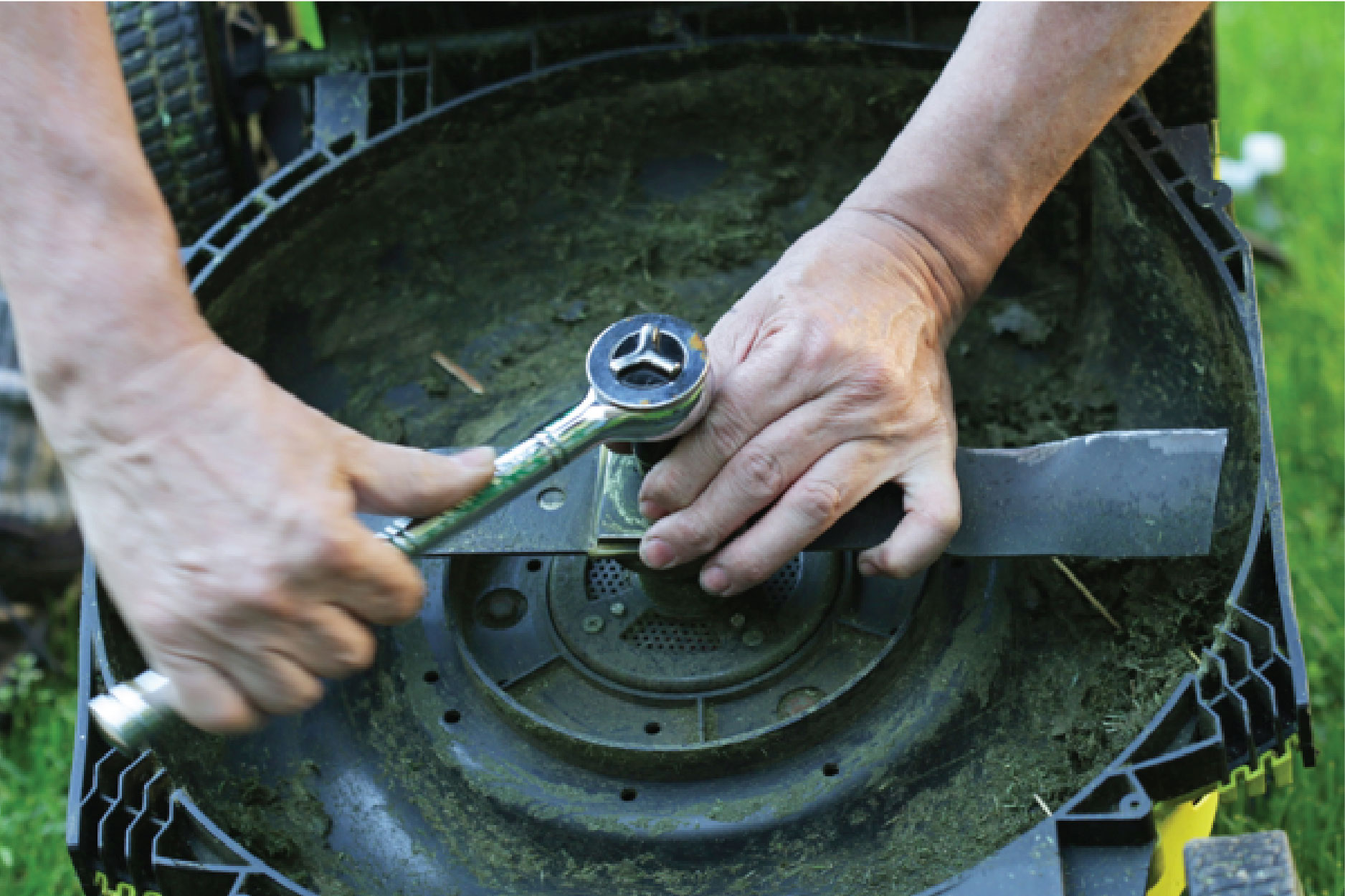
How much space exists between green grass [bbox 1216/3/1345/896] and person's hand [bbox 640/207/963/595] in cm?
79

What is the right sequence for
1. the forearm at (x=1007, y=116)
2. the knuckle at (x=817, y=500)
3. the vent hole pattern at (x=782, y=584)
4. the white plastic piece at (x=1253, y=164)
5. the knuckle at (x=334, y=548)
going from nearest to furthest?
the knuckle at (x=334, y=548) → the knuckle at (x=817, y=500) → the forearm at (x=1007, y=116) → the vent hole pattern at (x=782, y=584) → the white plastic piece at (x=1253, y=164)

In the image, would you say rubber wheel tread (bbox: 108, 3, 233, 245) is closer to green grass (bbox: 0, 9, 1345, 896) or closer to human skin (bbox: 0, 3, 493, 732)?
human skin (bbox: 0, 3, 493, 732)

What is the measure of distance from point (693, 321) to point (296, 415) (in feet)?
2.63

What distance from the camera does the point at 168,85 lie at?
1736mm

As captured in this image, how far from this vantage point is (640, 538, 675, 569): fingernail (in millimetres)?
1207

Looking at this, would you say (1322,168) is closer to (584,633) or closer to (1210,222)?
(1210,222)

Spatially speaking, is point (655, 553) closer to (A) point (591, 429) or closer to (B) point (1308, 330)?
(A) point (591, 429)

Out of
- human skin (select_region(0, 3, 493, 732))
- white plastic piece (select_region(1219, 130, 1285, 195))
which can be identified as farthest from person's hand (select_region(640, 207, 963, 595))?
white plastic piece (select_region(1219, 130, 1285, 195))

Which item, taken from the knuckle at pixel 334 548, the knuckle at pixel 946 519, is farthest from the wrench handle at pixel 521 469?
the knuckle at pixel 946 519

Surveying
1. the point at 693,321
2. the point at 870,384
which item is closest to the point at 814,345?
the point at 870,384

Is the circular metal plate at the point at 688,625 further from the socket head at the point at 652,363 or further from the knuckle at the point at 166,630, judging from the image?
the knuckle at the point at 166,630

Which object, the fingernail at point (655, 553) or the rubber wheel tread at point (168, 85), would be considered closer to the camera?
the fingernail at point (655, 553)

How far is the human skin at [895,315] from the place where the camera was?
3.94ft

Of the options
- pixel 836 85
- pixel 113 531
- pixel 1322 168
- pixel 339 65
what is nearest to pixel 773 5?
pixel 836 85
